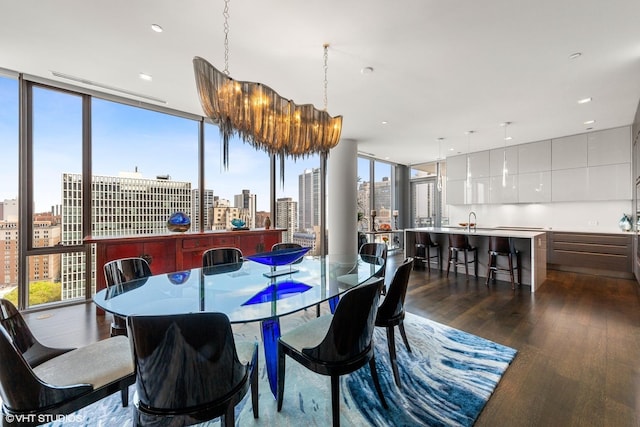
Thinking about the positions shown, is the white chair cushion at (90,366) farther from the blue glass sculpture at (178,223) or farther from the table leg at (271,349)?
the blue glass sculpture at (178,223)

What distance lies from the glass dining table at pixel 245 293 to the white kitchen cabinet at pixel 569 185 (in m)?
5.58

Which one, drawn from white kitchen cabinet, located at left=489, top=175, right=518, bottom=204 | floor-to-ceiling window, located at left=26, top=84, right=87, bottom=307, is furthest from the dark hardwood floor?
white kitchen cabinet, located at left=489, top=175, right=518, bottom=204

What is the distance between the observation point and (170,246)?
3924 mm

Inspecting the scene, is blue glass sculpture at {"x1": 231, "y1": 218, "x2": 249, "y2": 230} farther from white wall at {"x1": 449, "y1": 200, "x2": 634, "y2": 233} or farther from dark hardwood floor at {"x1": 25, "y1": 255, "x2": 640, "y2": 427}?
white wall at {"x1": 449, "y1": 200, "x2": 634, "y2": 233}

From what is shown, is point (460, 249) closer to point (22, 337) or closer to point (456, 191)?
point (456, 191)

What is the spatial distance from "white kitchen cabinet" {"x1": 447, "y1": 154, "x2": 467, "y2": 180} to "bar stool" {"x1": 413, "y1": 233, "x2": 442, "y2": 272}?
2.85 meters

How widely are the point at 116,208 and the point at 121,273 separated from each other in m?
2.17

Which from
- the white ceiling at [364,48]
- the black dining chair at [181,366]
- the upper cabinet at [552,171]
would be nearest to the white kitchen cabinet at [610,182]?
the upper cabinet at [552,171]

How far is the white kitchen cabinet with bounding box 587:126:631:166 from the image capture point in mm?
5094

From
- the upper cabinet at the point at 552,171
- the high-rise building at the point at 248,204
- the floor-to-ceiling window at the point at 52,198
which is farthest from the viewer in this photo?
the upper cabinet at the point at 552,171

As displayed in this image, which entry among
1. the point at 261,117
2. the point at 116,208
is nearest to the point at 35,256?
the point at 116,208

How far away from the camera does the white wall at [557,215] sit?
5.49m

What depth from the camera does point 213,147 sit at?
477 centimetres

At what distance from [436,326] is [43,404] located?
310 cm
